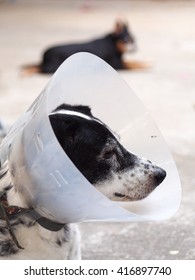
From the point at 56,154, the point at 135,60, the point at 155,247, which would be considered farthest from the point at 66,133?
the point at 135,60

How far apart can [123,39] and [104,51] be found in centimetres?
39

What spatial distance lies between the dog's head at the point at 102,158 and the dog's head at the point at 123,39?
19.1 feet

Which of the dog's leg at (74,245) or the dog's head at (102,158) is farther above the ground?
the dog's head at (102,158)

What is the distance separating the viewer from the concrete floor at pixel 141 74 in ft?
12.6

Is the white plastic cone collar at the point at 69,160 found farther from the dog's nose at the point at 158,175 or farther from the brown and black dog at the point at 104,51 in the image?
the brown and black dog at the point at 104,51

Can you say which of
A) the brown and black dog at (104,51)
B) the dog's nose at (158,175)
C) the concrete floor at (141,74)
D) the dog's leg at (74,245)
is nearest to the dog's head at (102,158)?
the dog's nose at (158,175)

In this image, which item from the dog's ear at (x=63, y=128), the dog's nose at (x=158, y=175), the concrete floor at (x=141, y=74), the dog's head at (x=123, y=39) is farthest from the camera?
the dog's head at (x=123, y=39)

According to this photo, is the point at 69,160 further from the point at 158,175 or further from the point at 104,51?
the point at 104,51

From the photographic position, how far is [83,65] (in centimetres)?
278

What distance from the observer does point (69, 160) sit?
7.72 feet

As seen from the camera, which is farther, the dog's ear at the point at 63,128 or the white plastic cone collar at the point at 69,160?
the dog's ear at the point at 63,128

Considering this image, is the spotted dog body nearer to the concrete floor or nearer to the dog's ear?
the dog's ear

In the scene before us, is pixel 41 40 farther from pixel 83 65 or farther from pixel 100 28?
pixel 83 65

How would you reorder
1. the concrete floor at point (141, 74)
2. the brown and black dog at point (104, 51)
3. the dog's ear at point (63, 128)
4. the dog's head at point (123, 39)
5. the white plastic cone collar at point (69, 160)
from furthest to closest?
the dog's head at point (123, 39) < the brown and black dog at point (104, 51) < the concrete floor at point (141, 74) < the dog's ear at point (63, 128) < the white plastic cone collar at point (69, 160)
